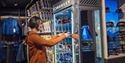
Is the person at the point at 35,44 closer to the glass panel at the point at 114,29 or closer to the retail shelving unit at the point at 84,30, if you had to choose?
the retail shelving unit at the point at 84,30

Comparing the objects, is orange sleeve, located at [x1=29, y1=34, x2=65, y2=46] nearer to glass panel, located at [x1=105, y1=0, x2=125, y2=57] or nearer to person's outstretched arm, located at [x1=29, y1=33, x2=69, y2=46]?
person's outstretched arm, located at [x1=29, y1=33, x2=69, y2=46]

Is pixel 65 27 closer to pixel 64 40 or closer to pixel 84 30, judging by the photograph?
pixel 64 40

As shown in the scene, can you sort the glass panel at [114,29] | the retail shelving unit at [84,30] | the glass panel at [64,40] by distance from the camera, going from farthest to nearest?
the glass panel at [64,40] → the glass panel at [114,29] → the retail shelving unit at [84,30]

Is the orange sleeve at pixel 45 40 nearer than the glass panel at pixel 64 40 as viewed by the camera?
Yes

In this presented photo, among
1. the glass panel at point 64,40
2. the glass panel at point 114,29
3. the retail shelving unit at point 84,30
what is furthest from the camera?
the glass panel at point 64,40

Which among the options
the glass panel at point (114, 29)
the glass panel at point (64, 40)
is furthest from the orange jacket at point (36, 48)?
the glass panel at point (114, 29)

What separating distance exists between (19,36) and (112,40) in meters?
5.05

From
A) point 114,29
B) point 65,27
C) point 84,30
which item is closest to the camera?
point 84,30

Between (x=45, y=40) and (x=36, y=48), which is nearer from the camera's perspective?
(x=45, y=40)

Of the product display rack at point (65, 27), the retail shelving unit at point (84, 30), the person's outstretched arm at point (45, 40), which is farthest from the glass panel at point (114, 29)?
the person's outstretched arm at point (45, 40)

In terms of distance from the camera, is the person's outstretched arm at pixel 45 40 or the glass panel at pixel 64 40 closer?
the person's outstretched arm at pixel 45 40

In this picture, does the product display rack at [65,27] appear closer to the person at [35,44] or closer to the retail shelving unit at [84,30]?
the retail shelving unit at [84,30]

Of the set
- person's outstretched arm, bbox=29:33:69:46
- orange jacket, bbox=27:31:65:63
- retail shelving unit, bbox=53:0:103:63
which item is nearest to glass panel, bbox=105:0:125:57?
retail shelving unit, bbox=53:0:103:63

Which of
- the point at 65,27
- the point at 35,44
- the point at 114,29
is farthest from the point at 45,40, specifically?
the point at 114,29
